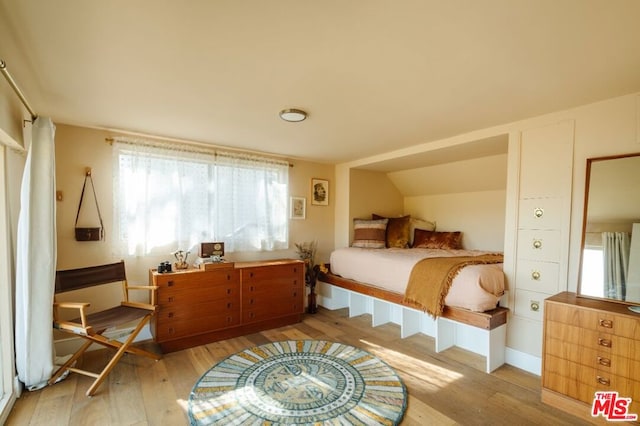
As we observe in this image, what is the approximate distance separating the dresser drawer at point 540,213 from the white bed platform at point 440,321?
0.80m

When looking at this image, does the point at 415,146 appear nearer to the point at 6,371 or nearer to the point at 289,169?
the point at 289,169

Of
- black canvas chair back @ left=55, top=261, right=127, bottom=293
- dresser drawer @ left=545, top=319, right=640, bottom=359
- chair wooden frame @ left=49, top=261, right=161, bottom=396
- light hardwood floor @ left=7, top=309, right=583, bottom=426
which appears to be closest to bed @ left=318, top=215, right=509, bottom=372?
light hardwood floor @ left=7, top=309, right=583, bottom=426

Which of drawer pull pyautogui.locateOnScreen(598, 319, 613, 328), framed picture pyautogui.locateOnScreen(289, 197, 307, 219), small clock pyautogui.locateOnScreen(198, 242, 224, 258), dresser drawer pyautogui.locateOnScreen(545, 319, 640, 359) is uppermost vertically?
framed picture pyautogui.locateOnScreen(289, 197, 307, 219)

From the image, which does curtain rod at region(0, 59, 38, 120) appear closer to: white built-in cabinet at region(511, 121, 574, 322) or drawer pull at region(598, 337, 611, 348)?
white built-in cabinet at region(511, 121, 574, 322)

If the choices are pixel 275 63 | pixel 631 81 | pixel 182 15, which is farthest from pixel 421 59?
pixel 631 81

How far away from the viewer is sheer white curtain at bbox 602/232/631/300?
2.04 metres

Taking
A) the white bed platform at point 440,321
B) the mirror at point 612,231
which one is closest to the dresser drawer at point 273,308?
the white bed platform at point 440,321

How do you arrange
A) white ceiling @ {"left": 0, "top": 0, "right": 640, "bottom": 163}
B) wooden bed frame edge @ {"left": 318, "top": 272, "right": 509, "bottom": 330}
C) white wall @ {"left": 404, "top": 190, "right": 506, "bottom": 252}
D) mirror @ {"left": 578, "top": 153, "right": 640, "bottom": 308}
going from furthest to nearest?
white wall @ {"left": 404, "top": 190, "right": 506, "bottom": 252}
wooden bed frame edge @ {"left": 318, "top": 272, "right": 509, "bottom": 330}
mirror @ {"left": 578, "top": 153, "right": 640, "bottom": 308}
white ceiling @ {"left": 0, "top": 0, "right": 640, "bottom": 163}

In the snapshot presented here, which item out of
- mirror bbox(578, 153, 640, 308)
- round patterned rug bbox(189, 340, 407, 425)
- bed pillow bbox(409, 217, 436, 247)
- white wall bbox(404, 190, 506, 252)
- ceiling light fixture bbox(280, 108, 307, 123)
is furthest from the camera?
bed pillow bbox(409, 217, 436, 247)

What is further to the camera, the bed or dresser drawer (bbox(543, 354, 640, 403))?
the bed

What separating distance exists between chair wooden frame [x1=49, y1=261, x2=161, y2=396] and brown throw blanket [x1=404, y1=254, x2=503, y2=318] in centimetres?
245

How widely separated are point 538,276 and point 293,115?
247 centimetres

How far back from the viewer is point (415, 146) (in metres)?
3.51

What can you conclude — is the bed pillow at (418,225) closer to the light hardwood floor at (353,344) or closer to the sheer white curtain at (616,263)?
the light hardwood floor at (353,344)
